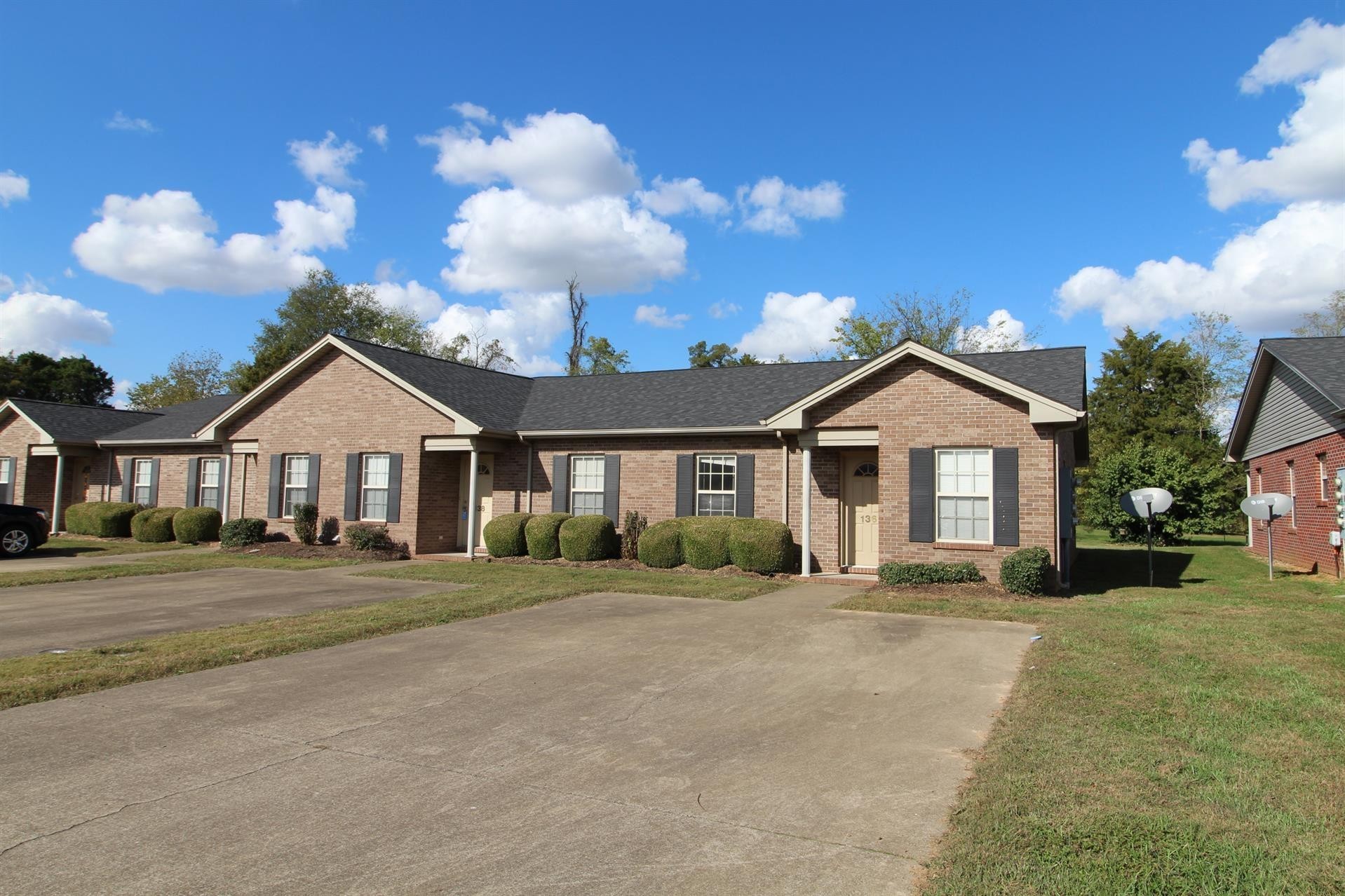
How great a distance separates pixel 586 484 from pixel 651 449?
1943 mm

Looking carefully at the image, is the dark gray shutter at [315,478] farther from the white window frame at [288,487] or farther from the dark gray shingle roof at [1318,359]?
the dark gray shingle roof at [1318,359]

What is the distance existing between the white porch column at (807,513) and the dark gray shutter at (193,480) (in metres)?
18.8

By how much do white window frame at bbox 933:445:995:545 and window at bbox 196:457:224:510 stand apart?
20609 millimetres

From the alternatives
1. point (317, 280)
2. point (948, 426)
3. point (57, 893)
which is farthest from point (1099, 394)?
point (317, 280)

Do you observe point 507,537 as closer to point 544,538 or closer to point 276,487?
point 544,538

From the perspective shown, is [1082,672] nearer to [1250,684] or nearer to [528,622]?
[1250,684]

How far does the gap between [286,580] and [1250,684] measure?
14587 mm

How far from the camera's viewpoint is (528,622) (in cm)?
1052

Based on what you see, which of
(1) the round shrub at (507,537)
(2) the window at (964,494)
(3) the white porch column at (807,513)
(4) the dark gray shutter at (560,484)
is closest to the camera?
(2) the window at (964,494)

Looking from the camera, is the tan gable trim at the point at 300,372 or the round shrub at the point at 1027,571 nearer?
the round shrub at the point at 1027,571

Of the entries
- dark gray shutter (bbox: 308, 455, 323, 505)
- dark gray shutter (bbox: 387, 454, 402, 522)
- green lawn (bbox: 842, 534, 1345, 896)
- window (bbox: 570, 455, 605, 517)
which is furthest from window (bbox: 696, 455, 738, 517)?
dark gray shutter (bbox: 308, 455, 323, 505)

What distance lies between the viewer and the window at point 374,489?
65.3 feet

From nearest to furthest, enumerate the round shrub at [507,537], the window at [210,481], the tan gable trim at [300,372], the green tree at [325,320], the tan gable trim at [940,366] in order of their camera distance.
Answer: the tan gable trim at [940,366], the round shrub at [507,537], the tan gable trim at [300,372], the window at [210,481], the green tree at [325,320]

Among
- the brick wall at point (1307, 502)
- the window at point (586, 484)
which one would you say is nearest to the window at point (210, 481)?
the window at point (586, 484)
